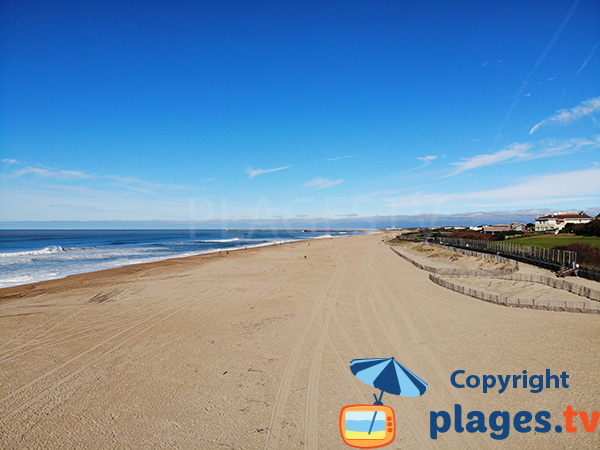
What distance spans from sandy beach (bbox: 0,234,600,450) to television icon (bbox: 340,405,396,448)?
266 millimetres

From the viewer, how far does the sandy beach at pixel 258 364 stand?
5539 mm

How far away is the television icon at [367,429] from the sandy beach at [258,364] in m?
0.27

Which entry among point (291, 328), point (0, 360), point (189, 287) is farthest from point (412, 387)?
point (189, 287)

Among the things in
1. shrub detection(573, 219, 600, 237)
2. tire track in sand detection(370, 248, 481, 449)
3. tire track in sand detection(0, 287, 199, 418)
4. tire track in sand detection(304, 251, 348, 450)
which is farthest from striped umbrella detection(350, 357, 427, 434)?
shrub detection(573, 219, 600, 237)

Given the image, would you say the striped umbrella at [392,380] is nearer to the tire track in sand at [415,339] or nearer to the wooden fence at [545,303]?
the tire track in sand at [415,339]

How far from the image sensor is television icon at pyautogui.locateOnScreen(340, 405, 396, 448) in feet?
16.9

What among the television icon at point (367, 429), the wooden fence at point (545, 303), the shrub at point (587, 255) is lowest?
the television icon at point (367, 429)

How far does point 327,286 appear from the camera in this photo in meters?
18.3

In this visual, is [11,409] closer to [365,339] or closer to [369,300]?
[365,339]

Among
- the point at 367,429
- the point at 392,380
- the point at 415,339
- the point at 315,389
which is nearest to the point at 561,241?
the point at 415,339

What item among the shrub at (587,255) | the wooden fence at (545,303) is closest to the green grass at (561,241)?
the shrub at (587,255)

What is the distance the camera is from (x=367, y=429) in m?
5.16

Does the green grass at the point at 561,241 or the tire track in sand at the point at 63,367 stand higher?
the green grass at the point at 561,241

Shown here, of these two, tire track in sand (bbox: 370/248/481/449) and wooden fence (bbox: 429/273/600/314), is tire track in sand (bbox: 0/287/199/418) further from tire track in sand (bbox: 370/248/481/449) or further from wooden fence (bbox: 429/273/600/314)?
wooden fence (bbox: 429/273/600/314)
